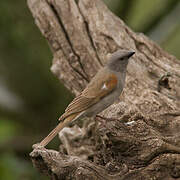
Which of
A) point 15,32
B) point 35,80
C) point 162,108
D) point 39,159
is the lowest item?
point 162,108

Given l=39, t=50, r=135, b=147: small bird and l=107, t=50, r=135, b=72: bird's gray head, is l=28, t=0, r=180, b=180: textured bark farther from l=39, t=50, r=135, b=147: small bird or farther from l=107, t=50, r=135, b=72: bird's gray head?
l=107, t=50, r=135, b=72: bird's gray head

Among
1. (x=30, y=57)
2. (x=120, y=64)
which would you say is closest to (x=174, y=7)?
(x=30, y=57)

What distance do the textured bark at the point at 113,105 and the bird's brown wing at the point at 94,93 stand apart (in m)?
0.25

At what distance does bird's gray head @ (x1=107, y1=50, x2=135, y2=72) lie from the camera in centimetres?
657

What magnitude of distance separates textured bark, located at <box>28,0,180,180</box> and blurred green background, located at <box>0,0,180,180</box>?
2204 millimetres

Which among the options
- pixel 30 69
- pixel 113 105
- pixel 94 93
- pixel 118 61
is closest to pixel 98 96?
pixel 94 93

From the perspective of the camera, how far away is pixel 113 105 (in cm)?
661

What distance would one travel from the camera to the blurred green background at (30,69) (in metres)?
9.52

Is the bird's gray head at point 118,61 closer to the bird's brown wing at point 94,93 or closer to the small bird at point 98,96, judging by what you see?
the small bird at point 98,96

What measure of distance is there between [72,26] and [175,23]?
11.6ft

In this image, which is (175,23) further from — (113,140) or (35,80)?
(113,140)

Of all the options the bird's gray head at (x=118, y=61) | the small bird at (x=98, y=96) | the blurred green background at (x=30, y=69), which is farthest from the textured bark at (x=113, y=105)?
the blurred green background at (x=30, y=69)

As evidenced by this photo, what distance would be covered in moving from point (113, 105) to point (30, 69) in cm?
335

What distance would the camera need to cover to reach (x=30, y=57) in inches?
378
